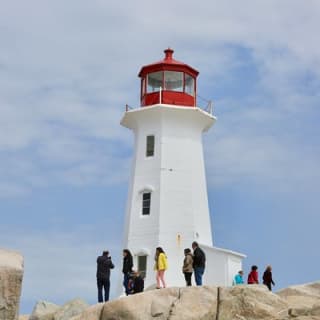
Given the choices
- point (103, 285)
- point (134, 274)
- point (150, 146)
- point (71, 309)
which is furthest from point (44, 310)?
point (150, 146)

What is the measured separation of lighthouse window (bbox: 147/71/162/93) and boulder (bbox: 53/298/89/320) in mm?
12192

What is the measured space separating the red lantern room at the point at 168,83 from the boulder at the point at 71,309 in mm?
11239

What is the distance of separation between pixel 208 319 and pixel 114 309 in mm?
2741

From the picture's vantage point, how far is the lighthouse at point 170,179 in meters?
32.0

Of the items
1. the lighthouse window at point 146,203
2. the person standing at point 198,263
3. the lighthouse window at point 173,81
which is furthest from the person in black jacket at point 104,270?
the lighthouse window at point 173,81

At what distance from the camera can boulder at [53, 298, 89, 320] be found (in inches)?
1021

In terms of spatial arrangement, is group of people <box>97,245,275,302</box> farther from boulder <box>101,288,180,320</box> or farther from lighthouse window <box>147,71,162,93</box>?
lighthouse window <box>147,71,162,93</box>

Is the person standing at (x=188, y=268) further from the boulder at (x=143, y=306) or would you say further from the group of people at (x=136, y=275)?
the boulder at (x=143, y=306)

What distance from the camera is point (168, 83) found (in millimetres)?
34906

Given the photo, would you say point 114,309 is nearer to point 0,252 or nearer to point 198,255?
point 198,255

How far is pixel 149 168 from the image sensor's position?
3375 cm

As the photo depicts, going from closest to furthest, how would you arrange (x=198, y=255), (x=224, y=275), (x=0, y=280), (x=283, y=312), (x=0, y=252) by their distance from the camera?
(x=0, y=280)
(x=0, y=252)
(x=283, y=312)
(x=198, y=255)
(x=224, y=275)

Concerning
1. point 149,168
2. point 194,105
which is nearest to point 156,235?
point 149,168

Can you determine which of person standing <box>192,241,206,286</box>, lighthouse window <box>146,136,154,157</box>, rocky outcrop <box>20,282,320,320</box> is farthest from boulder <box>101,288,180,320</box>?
lighthouse window <box>146,136,154,157</box>
